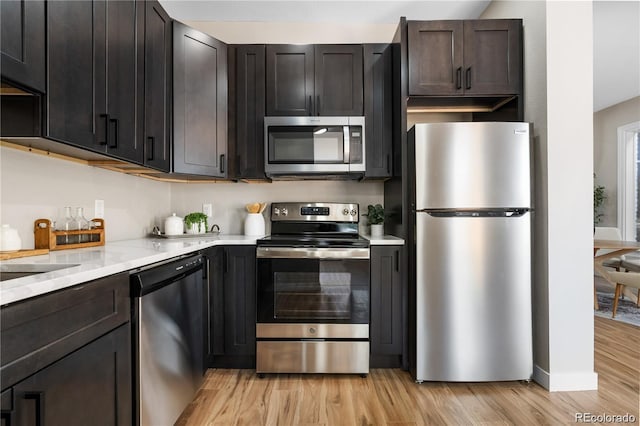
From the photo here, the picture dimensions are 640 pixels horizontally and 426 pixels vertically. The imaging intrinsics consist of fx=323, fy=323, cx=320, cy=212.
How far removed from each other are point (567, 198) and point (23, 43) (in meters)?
2.68

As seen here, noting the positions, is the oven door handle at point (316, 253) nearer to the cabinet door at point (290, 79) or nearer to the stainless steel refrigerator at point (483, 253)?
the stainless steel refrigerator at point (483, 253)

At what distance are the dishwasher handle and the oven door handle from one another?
1.75 feet

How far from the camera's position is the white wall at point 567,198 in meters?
1.98

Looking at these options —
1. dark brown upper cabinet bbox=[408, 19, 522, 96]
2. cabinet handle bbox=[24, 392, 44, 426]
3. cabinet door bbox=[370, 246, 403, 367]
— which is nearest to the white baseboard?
cabinet door bbox=[370, 246, 403, 367]

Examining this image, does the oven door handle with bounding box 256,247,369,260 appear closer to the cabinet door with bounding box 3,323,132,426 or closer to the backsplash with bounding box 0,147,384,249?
the backsplash with bounding box 0,147,384,249

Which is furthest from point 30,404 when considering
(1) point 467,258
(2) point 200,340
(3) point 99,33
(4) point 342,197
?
(4) point 342,197

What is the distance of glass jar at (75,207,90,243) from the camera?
1.75m

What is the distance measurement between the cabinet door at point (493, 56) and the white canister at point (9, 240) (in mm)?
2689

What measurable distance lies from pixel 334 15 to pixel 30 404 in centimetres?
299

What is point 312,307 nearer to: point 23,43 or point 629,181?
point 23,43

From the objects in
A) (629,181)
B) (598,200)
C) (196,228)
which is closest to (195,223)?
(196,228)

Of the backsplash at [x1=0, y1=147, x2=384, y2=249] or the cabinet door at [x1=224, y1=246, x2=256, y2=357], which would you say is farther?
the cabinet door at [x1=224, y1=246, x2=256, y2=357]

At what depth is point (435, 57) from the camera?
2277 millimetres

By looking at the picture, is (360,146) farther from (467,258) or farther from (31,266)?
(31,266)
